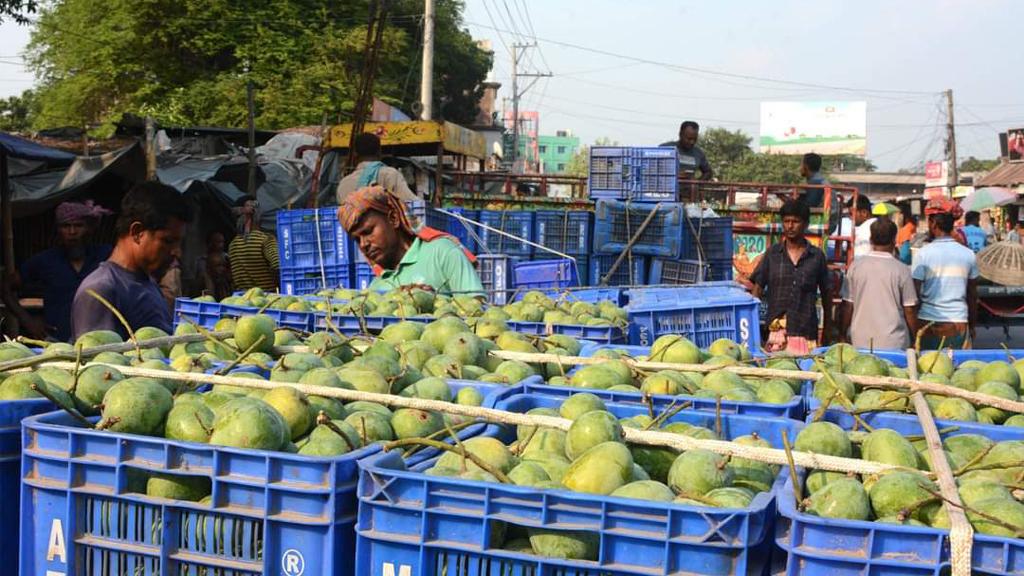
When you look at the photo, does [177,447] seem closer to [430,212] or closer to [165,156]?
[430,212]

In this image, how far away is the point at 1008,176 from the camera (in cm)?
3122

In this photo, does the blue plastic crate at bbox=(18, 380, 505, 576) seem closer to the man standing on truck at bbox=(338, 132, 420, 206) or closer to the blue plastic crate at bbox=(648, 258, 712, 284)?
the man standing on truck at bbox=(338, 132, 420, 206)

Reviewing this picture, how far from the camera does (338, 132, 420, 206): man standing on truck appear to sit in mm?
8352

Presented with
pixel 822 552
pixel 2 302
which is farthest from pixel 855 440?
pixel 2 302

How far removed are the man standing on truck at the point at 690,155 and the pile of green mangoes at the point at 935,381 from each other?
9.04 m

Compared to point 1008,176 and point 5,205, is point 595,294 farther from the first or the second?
point 1008,176

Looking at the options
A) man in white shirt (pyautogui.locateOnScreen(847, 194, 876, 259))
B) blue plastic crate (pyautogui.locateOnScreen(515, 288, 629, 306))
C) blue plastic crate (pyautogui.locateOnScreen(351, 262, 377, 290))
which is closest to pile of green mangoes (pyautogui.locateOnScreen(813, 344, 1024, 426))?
blue plastic crate (pyautogui.locateOnScreen(515, 288, 629, 306))

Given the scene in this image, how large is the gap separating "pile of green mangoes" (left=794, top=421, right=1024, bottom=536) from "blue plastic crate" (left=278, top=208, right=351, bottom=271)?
7037 millimetres

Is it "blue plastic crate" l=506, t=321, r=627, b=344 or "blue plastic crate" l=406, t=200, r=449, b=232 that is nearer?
"blue plastic crate" l=506, t=321, r=627, b=344

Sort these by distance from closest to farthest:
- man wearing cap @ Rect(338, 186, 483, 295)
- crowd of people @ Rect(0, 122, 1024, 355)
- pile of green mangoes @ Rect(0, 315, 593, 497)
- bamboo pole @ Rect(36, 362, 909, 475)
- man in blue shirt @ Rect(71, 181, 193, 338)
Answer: bamboo pole @ Rect(36, 362, 909, 475), pile of green mangoes @ Rect(0, 315, 593, 497), man in blue shirt @ Rect(71, 181, 193, 338), crowd of people @ Rect(0, 122, 1024, 355), man wearing cap @ Rect(338, 186, 483, 295)

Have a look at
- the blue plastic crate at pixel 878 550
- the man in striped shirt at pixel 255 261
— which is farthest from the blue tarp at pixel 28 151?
the blue plastic crate at pixel 878 550

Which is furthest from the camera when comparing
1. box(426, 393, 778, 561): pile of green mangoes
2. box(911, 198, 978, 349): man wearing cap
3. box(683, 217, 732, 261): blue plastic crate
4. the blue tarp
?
box(683, 217, 732, 261): blue plastic crate

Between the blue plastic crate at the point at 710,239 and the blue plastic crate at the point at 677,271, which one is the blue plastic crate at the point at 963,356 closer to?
the blue plastic crate at the point at 677,271

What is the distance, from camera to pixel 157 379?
274 centimetres
